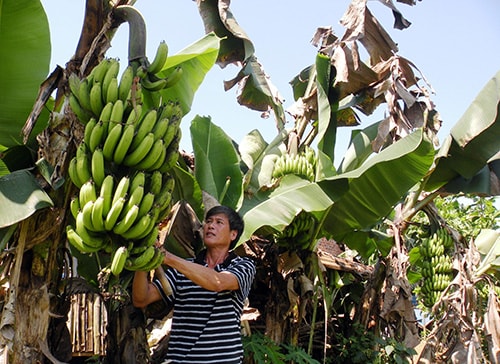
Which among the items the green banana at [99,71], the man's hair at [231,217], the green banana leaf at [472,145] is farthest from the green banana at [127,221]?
the green banana leaf at [472,145]

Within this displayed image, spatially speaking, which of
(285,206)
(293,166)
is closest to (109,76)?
(285,206)

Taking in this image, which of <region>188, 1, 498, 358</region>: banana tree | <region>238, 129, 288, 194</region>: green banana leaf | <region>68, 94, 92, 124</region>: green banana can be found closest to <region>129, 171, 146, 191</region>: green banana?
<region>68, 94, 92, 124</region>: green banana

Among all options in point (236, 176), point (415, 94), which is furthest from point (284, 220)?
point (415, 94)

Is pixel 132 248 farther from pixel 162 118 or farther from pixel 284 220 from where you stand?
pixel 284 220

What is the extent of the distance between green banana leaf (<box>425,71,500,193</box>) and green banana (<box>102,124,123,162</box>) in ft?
8.14

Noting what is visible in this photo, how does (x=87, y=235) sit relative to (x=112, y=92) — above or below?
below

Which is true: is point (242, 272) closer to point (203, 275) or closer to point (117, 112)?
point (203, 275)

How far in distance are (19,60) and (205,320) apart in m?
1.34

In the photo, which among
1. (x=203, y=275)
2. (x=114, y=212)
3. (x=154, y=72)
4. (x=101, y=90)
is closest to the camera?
(x=114, y=212)

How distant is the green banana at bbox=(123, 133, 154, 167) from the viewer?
1.90 meters

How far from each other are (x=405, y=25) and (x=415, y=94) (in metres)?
0.50

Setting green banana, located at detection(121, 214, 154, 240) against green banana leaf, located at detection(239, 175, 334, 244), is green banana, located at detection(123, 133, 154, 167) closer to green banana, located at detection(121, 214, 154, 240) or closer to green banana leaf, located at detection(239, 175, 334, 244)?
green banana, located at detection(121, 214, 154, 240)

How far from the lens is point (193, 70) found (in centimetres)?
295

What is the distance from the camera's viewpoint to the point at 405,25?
403cm
